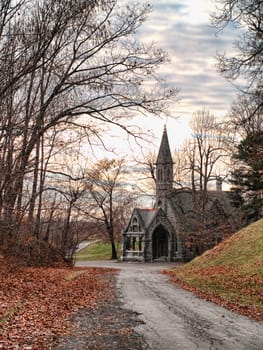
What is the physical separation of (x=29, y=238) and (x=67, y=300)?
9.36 m

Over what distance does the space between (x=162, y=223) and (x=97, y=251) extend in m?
21.1

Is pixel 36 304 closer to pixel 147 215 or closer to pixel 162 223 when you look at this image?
pixel 162 223

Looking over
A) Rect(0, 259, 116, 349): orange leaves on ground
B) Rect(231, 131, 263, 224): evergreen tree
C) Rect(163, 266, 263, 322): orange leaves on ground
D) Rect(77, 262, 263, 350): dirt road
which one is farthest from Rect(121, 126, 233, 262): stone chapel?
Rect(77, 262, 263, 350): dirt road

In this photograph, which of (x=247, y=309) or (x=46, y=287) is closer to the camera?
(x=247, y=309)

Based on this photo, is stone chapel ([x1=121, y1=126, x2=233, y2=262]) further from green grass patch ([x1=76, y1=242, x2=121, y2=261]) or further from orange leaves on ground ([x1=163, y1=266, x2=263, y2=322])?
orange leaves on ground ([x1=163, y1=266, x2=263, y2=322])

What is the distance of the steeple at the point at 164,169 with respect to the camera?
5778cm

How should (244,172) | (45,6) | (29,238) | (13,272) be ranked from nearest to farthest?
(45,6)
(13,272)
(29,238)
(244,172)

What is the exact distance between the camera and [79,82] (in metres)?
17.4

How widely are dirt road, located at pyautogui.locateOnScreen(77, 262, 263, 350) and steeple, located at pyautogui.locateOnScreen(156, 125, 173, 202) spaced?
42.7m

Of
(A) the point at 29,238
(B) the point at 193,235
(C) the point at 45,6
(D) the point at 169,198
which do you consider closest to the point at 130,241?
(D) the point at 169,198

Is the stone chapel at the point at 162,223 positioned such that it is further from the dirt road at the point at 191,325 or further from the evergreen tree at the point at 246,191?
the dirt road at the point at 191,325

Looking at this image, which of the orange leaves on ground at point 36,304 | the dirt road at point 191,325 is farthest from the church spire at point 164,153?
the dirt road at point 191,325

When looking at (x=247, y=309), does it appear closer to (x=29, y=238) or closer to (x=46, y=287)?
(x=46, y=287)

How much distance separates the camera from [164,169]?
190 ft
